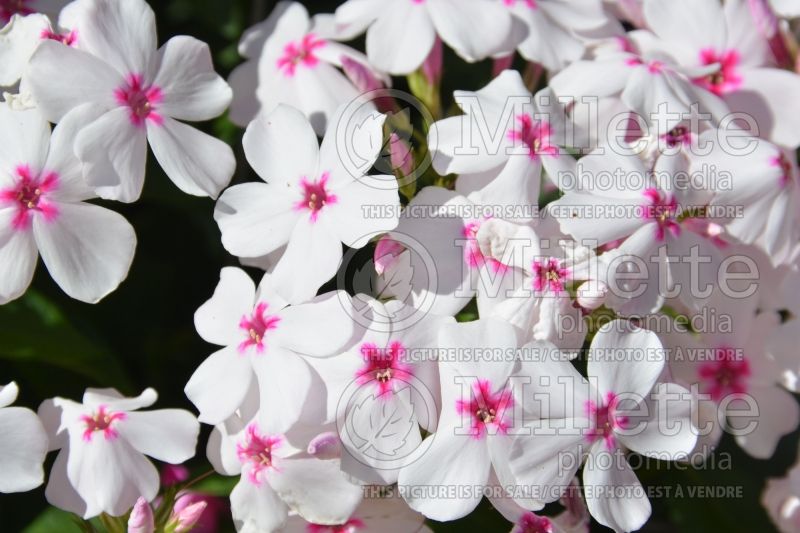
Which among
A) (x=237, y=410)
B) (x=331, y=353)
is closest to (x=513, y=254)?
(x=331, y=353)

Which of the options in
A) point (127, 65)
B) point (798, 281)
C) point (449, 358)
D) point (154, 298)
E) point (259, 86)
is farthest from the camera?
point (154, 298)

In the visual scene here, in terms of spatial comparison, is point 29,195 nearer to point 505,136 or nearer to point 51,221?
point 51,221

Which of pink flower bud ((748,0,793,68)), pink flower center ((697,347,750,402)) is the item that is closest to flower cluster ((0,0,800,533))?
pink flower center ((697,347,750,402))

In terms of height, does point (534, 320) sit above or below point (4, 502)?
above

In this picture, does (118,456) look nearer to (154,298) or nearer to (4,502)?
(4,502)

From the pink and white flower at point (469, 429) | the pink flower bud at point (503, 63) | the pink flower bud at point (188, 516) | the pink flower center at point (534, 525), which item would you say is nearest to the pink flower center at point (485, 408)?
the pink and white flower at point (469, 429)

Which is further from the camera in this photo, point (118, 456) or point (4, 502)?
point (4, 502)

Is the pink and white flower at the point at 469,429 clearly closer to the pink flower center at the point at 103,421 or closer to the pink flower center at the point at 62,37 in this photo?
the pink flower center at the point at 103,421
